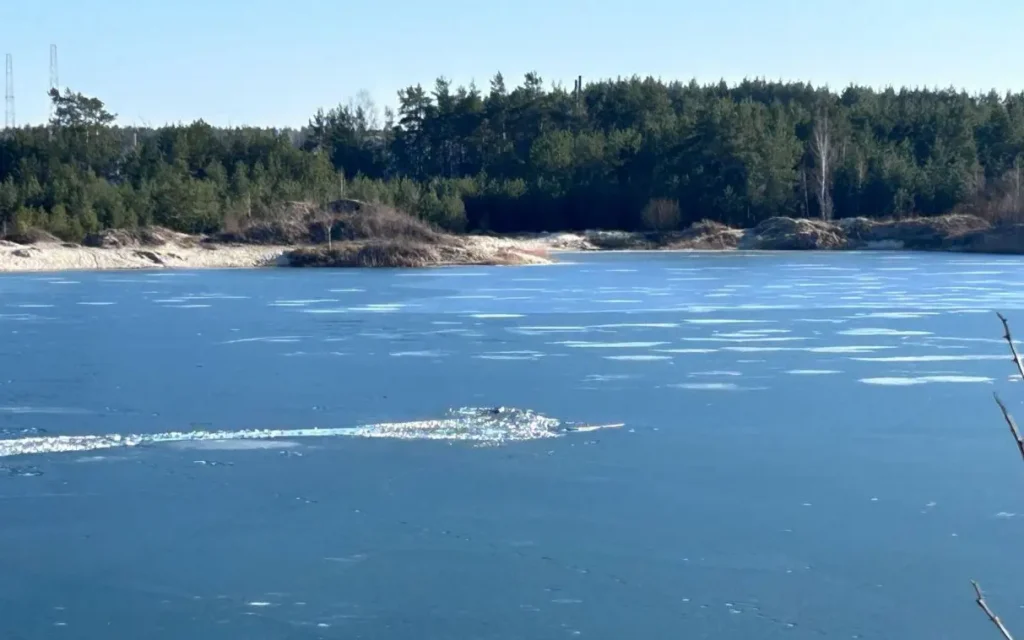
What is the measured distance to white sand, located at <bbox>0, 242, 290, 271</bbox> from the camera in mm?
44219

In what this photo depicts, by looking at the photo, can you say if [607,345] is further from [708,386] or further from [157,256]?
[157,256]

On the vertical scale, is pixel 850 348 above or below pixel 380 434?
above

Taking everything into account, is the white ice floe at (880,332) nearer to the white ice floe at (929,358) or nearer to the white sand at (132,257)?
the white ice floe at (929,358)

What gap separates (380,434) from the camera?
1208 centimetres

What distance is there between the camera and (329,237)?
51.6 m

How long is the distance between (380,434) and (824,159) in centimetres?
5904

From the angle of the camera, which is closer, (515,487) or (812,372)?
(515,487)

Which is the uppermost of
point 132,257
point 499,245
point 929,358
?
point 499,245

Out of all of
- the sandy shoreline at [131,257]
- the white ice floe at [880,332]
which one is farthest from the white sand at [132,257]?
the white ice floe at [880,332]

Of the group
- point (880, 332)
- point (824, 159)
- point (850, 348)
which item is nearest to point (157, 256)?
point (880, 332)

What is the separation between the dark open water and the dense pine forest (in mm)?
41048

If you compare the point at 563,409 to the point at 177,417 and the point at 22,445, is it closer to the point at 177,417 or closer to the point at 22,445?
the point at 177,417

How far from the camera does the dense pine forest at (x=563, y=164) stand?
62344 mm

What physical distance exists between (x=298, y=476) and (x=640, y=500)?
2.68 meters
